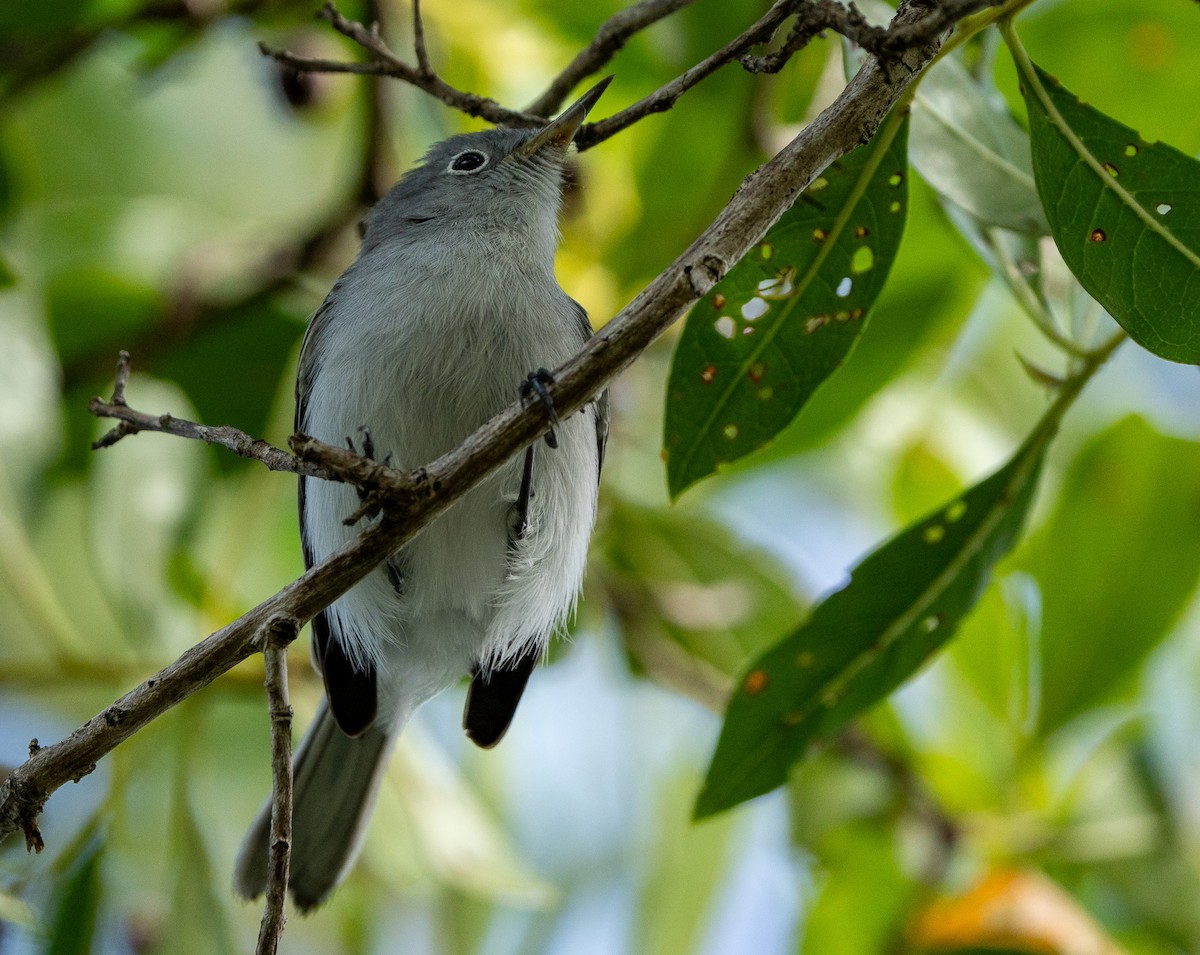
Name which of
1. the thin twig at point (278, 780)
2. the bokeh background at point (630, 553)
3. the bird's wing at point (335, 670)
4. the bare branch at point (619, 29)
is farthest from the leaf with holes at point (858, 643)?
the bare branch at point (619, 29)

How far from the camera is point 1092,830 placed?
147 inches

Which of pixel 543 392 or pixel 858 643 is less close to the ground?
pixel 543 392

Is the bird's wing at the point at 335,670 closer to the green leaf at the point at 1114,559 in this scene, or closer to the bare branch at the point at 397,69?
the bare branch at the point at 397,69

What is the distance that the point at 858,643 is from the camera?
256 cm

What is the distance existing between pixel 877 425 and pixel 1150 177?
2227 millimetres

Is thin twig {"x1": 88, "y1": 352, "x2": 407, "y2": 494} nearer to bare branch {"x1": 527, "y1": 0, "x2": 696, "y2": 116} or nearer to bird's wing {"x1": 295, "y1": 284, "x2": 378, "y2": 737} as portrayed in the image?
bare branch {"x1": 527, "y1": 0, "x2": 696, "y2": 116}

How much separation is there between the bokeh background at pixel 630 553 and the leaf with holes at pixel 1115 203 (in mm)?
788

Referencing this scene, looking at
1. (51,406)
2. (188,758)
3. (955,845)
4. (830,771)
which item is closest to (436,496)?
(188,758)

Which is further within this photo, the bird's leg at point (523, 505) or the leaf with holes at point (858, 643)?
the bird's leg at point (523, 505)

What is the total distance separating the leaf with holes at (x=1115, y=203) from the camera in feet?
6.38

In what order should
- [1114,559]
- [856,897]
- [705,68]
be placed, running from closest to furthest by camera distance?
[705,68]
[1114,559]
[856,897]

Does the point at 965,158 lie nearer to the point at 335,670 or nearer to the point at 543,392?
the point at 543,392

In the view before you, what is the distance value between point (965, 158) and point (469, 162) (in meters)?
1.32

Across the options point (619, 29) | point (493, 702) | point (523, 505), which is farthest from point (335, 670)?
point (619, 29)
